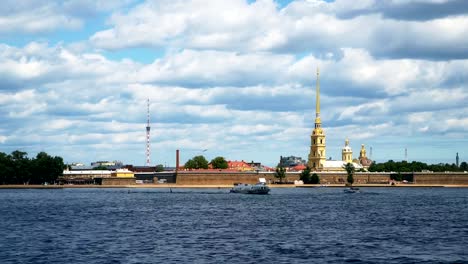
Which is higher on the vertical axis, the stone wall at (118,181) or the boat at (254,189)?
the stone wall at (118,181)

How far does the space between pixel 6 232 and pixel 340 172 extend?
14501cm

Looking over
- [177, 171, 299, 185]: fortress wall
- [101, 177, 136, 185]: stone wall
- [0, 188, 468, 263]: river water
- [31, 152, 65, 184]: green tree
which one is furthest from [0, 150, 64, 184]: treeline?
[0, 188, 468, 263]: river water

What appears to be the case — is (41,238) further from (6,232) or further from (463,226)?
(463,226)

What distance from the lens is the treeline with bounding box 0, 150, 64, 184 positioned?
546 ft

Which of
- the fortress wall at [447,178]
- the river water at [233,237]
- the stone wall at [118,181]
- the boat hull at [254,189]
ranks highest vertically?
the fortress wall at [447,178]

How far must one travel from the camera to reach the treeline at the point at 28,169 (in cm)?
16638

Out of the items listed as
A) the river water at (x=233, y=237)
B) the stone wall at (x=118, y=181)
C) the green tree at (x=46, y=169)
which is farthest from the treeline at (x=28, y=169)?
the river water at (x=233, y=237)

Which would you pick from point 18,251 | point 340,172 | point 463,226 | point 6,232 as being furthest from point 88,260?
point 340,172

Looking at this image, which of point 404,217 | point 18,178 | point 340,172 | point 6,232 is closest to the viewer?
point 6,232

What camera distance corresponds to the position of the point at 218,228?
52.3 m

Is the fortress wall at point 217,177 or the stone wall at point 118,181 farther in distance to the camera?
the stone wall at point 118,181

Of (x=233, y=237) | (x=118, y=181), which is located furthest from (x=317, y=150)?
(x=233, y=237)

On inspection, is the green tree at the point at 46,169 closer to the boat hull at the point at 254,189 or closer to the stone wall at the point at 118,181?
the stone wall at the point at 118,181

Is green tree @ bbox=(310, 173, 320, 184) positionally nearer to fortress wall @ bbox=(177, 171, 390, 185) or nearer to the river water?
fortress wall @ bbox=(177, 171, 390, 185)
